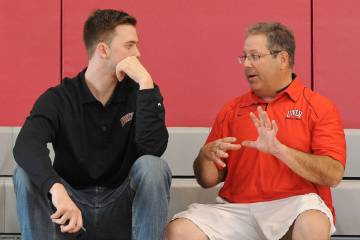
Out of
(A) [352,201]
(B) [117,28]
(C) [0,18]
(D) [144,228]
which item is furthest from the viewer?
(C) [0,18]

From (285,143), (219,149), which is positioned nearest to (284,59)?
(285,143)

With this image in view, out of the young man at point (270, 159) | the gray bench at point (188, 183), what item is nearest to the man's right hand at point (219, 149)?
the young man at point (270, 159)

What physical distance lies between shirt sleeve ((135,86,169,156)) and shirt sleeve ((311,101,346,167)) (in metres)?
0.51

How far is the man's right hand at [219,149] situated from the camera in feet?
6.44

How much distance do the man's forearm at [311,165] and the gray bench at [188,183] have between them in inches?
17.5

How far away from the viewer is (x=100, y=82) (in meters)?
2.08

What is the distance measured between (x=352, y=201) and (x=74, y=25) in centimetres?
143

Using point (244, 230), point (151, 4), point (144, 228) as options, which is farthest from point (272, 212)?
point (151, 4)

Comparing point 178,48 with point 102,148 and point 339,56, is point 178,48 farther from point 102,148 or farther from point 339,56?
point 102,148

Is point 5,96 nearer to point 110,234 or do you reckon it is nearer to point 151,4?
point 151,4

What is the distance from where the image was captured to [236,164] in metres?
2.11

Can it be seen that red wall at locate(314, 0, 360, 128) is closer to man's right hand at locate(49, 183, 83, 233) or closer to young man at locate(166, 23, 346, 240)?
young man at locate(166, 23, 346, 240)

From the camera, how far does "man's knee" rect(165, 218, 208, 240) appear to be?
1.94 m

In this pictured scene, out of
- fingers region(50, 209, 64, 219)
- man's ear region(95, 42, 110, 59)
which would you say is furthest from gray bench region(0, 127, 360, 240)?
fingers region(50, 209, 64, 219)
